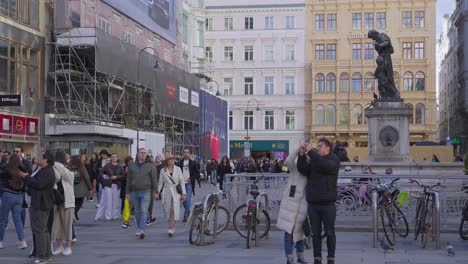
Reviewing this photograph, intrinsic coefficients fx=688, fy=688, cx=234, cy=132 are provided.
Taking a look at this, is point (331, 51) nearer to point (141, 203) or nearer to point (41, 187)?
point (141, 203)

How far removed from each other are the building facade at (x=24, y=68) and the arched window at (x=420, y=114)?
150 ft

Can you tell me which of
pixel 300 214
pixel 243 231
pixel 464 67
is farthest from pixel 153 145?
pixel 464 67

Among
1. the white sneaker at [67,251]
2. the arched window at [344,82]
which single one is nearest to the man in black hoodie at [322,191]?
the white sneaker at [67,251]

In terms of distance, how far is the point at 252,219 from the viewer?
12.8 metres

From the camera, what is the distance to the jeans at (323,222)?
9609mm

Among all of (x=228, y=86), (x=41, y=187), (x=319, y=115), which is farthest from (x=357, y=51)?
(x=41, y=187)

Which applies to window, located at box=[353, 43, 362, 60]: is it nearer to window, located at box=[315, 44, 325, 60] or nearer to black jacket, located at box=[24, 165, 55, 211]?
window, located at box=[315, 44, 325, 60]

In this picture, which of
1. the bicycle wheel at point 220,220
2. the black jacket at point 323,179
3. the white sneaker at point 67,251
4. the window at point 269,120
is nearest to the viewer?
the black jacket at point 323,179

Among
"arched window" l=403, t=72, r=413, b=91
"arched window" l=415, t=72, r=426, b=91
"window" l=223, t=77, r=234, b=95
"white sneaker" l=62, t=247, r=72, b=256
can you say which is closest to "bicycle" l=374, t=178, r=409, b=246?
"white sneaker" l=62, t=247, r=72, b=256

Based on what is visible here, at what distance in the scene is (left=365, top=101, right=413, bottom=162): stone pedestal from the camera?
979 inches

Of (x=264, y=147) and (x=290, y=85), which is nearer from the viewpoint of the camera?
(x=264, y=147)

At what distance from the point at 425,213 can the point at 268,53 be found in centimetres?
6167

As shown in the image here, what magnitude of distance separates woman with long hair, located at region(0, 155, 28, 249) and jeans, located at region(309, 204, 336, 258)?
18.0 feet

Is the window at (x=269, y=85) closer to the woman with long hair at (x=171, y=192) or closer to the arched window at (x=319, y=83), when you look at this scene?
the arched window at (x=319, y=83)
